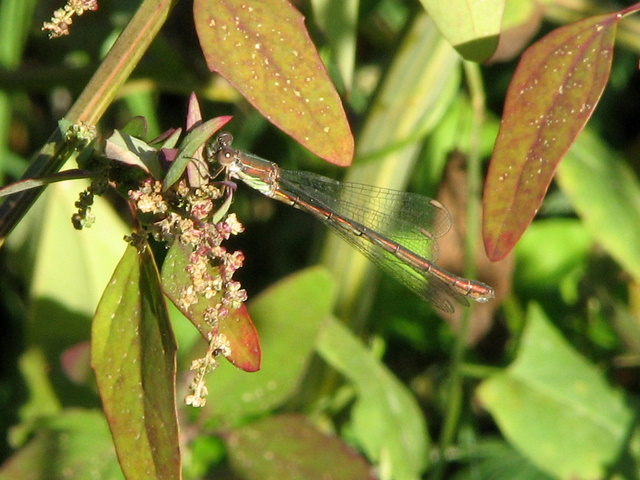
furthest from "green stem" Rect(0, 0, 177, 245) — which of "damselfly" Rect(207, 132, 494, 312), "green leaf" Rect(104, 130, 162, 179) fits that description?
"damselfly" Rect(207, 132, 494, 312)

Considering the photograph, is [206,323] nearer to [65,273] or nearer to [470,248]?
[65,273]

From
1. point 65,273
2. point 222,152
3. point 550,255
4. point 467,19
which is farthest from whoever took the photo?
point 550,255

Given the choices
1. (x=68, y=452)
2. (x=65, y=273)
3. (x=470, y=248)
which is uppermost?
(x=470, y=248)

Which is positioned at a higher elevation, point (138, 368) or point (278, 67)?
point (278, 67)

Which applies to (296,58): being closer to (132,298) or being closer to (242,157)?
(132,298)

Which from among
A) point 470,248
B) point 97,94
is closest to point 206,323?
point 97,94

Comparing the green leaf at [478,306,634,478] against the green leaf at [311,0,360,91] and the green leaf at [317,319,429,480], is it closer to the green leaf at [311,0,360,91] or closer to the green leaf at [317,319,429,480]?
the green leaf at [317,319,429,480]

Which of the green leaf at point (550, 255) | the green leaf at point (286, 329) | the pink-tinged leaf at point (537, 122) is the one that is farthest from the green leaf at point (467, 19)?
the green leaf at point (550, 255)

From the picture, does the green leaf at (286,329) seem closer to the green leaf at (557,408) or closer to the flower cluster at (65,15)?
the green leaf at (557,408)
